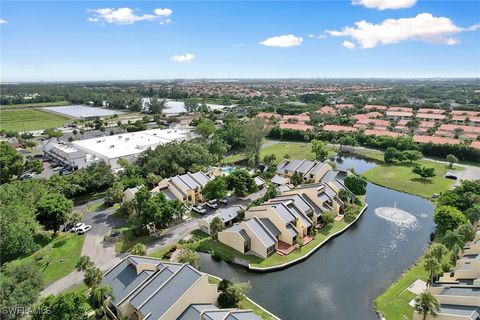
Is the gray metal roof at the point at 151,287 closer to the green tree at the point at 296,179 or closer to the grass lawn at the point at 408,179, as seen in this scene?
the green tree at the point at 296,179

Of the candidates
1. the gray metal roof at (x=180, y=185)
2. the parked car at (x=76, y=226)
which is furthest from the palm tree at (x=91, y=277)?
the gray metal roof at (x=180, y=185)

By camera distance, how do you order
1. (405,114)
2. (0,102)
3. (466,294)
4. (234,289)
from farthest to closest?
1. (0,102)
2. (405,114)
3. (234,289)
4. (466,294)

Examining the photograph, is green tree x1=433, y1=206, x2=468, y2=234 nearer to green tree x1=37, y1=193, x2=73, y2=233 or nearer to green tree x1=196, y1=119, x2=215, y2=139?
green tree x1=37, y1=193, x2=73, y2=233

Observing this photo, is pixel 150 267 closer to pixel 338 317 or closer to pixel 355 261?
pixel 338 317

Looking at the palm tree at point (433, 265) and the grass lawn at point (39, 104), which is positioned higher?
the grass lawn at point (39, 104)

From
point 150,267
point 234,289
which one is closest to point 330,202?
point 234,289

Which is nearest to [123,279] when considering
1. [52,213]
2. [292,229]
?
[52,213]
